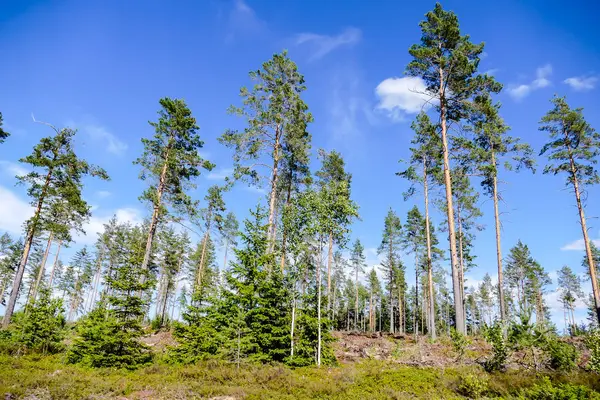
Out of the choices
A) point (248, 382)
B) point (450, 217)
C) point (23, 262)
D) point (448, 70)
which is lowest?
point (248, 382)

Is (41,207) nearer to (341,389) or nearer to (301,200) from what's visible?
(301,200)

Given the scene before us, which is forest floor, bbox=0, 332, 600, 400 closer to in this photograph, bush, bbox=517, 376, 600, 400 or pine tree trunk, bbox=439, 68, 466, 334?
bush, bbox=517, 376, 600, 400

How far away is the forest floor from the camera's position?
330 inches

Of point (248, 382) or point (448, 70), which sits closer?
point (248, 382)

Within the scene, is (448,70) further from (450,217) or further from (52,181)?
(52,181)

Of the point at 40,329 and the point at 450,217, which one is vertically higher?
the point at 450,217

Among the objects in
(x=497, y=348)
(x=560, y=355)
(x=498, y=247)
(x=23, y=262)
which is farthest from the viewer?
(x=498, y=247)

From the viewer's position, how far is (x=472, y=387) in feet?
28.4

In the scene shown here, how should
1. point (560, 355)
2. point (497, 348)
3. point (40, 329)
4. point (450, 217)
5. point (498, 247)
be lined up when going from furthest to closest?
point (498, 247) < point (450, 217) < point (40, 329) < point (497, 348) < point (560, 355)

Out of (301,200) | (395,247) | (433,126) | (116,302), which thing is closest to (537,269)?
(395,247)

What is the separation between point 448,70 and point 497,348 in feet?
41.1

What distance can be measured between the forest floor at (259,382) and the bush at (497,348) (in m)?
0.55

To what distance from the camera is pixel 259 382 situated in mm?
9750

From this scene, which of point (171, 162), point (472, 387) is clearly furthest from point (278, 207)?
point (472, 387)
